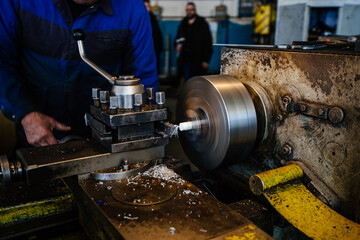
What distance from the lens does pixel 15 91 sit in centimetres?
115

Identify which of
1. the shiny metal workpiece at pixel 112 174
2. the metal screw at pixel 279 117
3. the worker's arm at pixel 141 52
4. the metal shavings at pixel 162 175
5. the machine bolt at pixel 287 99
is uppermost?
Answer: the worker's arm at pixel 141 52

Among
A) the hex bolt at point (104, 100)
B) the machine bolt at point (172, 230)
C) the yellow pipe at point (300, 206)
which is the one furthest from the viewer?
the hex bolt at point (104, 100)

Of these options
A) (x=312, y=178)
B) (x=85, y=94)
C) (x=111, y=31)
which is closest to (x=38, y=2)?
(x=111, y=31)

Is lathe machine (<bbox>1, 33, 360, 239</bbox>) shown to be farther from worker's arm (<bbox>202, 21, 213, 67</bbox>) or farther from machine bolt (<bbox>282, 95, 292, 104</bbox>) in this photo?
worker's arm (<bbox>202, 21, 213, 67</bbox>)

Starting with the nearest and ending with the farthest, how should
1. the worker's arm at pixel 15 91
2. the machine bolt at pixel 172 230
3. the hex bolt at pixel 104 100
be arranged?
the machine bolt at pixel 172 230, the hex bolt at pixel 104 100, the worker's arm at pixel 15 91

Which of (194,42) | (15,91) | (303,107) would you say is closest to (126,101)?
(303,107)

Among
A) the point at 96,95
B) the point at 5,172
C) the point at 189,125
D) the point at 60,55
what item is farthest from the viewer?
the point at 60,55

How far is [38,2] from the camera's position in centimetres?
121

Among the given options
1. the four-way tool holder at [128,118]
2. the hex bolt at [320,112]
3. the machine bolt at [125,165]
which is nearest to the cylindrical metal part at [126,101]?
the four-way tool holder at [128,118]

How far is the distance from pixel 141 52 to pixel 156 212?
0.93m

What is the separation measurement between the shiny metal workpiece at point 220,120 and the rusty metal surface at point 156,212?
19 centimetres

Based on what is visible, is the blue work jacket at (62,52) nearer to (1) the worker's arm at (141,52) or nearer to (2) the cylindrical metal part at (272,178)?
(1) the worker's arm at (141,52)

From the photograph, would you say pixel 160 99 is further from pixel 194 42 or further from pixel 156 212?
pixel 194 42

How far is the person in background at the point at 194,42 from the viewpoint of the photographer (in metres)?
4.41
